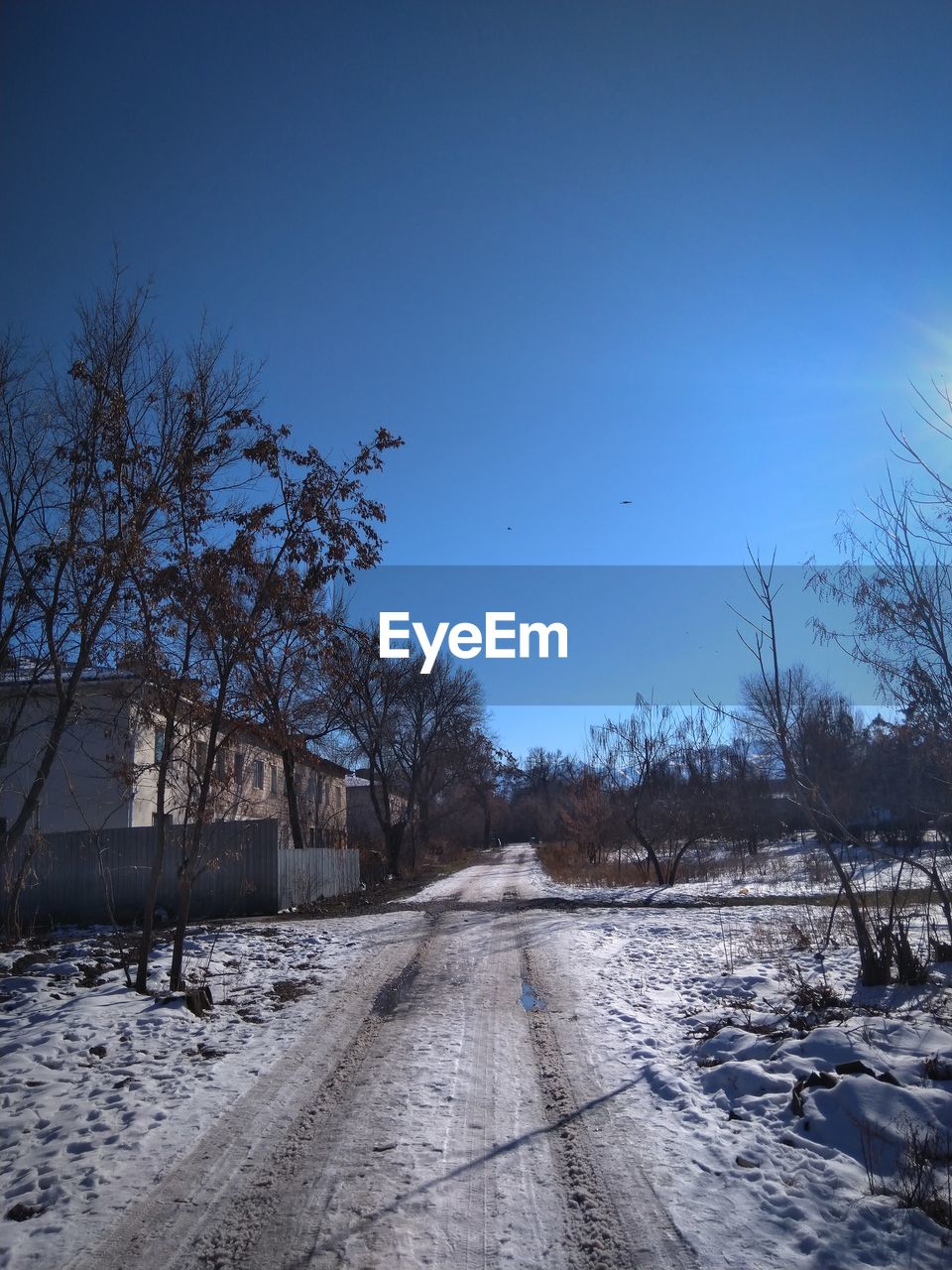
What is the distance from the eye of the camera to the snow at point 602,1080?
4.11 metres

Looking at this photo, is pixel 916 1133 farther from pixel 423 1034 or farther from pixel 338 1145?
pixel 423 1034

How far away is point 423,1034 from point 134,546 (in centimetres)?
576

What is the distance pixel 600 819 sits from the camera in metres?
38.7

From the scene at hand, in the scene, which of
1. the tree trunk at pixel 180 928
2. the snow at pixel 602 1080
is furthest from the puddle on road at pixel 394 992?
the tree trunk at pixel 180 928

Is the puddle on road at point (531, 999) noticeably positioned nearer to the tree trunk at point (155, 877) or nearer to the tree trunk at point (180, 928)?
the tree trunk at point (180, 928)

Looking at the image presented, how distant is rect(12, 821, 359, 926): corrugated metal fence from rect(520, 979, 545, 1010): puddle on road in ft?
31.7

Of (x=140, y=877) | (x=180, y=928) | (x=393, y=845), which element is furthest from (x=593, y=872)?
(x=180, y=928)

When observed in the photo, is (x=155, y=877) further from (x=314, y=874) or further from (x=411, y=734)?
(x=411, y=734)

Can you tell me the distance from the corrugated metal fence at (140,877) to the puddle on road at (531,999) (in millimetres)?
9655

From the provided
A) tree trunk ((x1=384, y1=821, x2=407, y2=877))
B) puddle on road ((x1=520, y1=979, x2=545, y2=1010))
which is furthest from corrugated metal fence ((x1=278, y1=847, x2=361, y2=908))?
puddle on road ((x1=520, y1=979, x2=545, y2=1010))

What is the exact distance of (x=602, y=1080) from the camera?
6383 millimetres

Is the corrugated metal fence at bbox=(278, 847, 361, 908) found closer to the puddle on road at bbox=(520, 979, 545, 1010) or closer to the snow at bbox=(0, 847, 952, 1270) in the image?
the snow at bbox=(0, 847, 952, 1270)

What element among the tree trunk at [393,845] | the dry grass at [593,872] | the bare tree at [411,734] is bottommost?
the dry grass at [593,872]

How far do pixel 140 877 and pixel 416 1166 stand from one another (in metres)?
16.9
